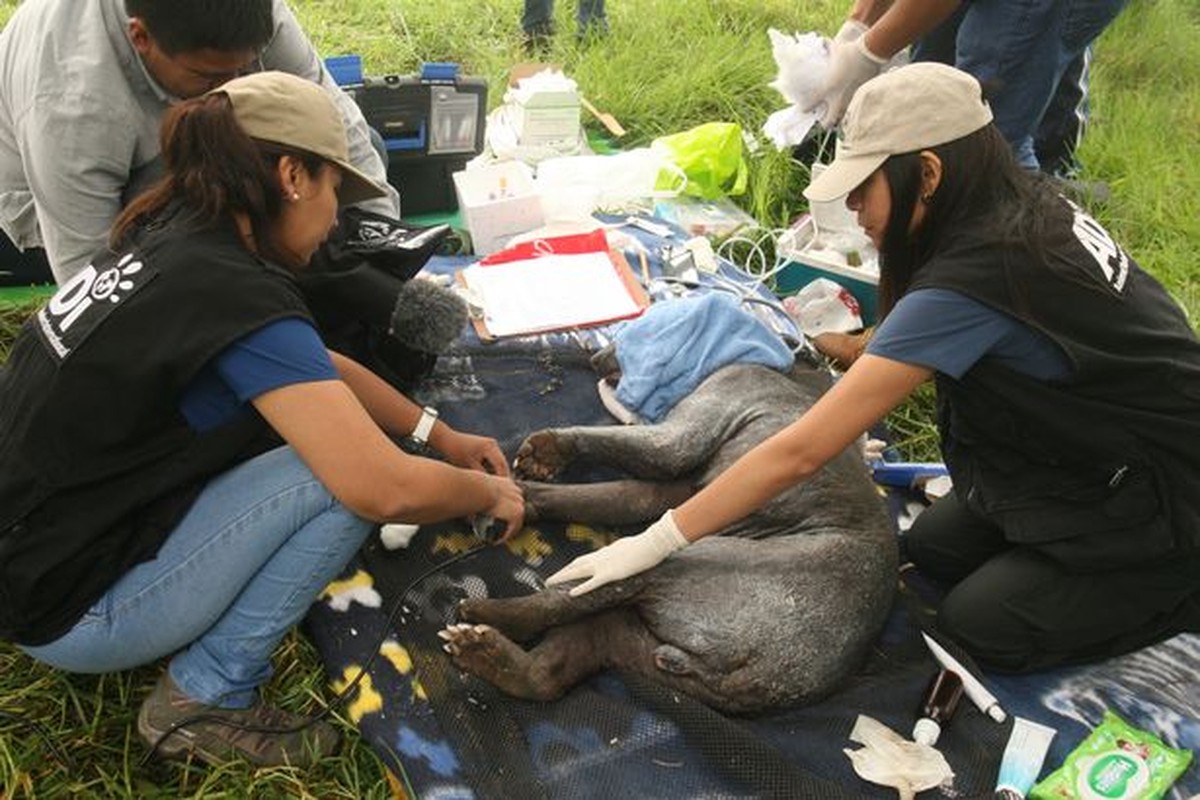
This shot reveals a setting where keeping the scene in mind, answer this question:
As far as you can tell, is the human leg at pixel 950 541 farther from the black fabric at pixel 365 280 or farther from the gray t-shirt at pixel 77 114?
the gray t-shirt at pixel 77 114

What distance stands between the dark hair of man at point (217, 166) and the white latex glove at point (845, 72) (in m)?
2.55

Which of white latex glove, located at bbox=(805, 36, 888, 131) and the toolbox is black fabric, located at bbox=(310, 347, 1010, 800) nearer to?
the toolbox

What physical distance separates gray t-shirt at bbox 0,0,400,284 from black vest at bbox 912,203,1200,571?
2.13 m

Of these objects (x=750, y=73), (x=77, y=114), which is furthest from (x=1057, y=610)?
(x=750, y=73)

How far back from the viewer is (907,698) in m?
2.55

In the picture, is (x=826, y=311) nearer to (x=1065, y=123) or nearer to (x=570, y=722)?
(x=1065, y=123)

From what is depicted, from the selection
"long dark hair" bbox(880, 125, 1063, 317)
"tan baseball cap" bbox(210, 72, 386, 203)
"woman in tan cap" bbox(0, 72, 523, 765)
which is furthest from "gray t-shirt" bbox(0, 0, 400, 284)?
"long dark hair" bbox(880, 125, 1063, 317)

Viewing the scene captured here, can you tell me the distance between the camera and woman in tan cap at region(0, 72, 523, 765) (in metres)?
1.87

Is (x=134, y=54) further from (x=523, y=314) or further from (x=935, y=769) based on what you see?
(x=935, y=769)

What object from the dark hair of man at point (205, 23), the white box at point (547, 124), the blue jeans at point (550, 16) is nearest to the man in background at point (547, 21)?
Result: the blue jeans at point (550, 16)

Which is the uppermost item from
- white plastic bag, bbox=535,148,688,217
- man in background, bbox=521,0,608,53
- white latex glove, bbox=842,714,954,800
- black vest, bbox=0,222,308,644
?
black vest, bbox=0,222,308,644

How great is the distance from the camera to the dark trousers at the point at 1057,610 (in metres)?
2.59

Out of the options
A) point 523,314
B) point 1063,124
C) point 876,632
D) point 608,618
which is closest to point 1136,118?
point 1063,124

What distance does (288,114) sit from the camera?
1949 millimetres
